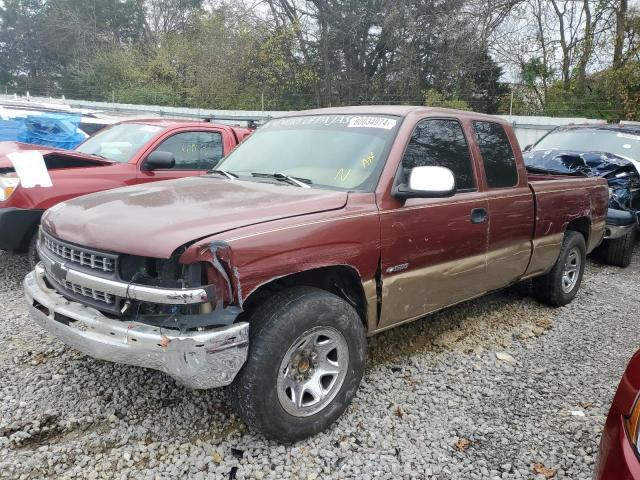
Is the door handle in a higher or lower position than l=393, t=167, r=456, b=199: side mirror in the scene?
lower

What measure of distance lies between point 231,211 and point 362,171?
36.9 inches

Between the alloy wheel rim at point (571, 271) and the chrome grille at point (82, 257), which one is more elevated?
the chrome grille at point (82, 257)

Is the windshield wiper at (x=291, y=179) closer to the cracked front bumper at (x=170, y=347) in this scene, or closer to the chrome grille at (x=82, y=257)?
the cracked front bumper at (x=170, y=347)

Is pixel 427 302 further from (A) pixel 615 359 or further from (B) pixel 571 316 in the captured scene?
(B) pixel 571 316

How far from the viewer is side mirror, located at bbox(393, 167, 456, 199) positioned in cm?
296

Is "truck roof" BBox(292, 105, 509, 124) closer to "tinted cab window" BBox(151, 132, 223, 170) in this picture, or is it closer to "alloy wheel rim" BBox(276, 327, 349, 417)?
"alloy wheel rim" BBox(276, 327, 349, 417)

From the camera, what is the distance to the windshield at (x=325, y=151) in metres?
3.18

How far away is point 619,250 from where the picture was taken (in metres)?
6.75

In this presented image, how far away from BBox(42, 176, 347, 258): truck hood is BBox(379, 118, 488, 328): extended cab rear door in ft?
1.69

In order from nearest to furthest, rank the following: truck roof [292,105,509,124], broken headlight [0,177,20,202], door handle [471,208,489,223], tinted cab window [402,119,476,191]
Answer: tinted cab window [402,119,476,191], truck roof [292,105,509,124], door handle [471,208,489,223], broken headlight [0,177,20,202]

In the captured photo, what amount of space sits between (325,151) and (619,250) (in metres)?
5.25

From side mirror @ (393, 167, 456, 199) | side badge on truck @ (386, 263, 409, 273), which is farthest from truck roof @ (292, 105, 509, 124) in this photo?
side badge on truck @ (386, 263, 409, 273)

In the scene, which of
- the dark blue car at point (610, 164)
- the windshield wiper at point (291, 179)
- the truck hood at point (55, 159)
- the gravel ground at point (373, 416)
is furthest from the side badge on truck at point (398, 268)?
the dark blue car at point (610, 164)

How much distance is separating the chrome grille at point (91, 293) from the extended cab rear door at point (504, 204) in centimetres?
268
